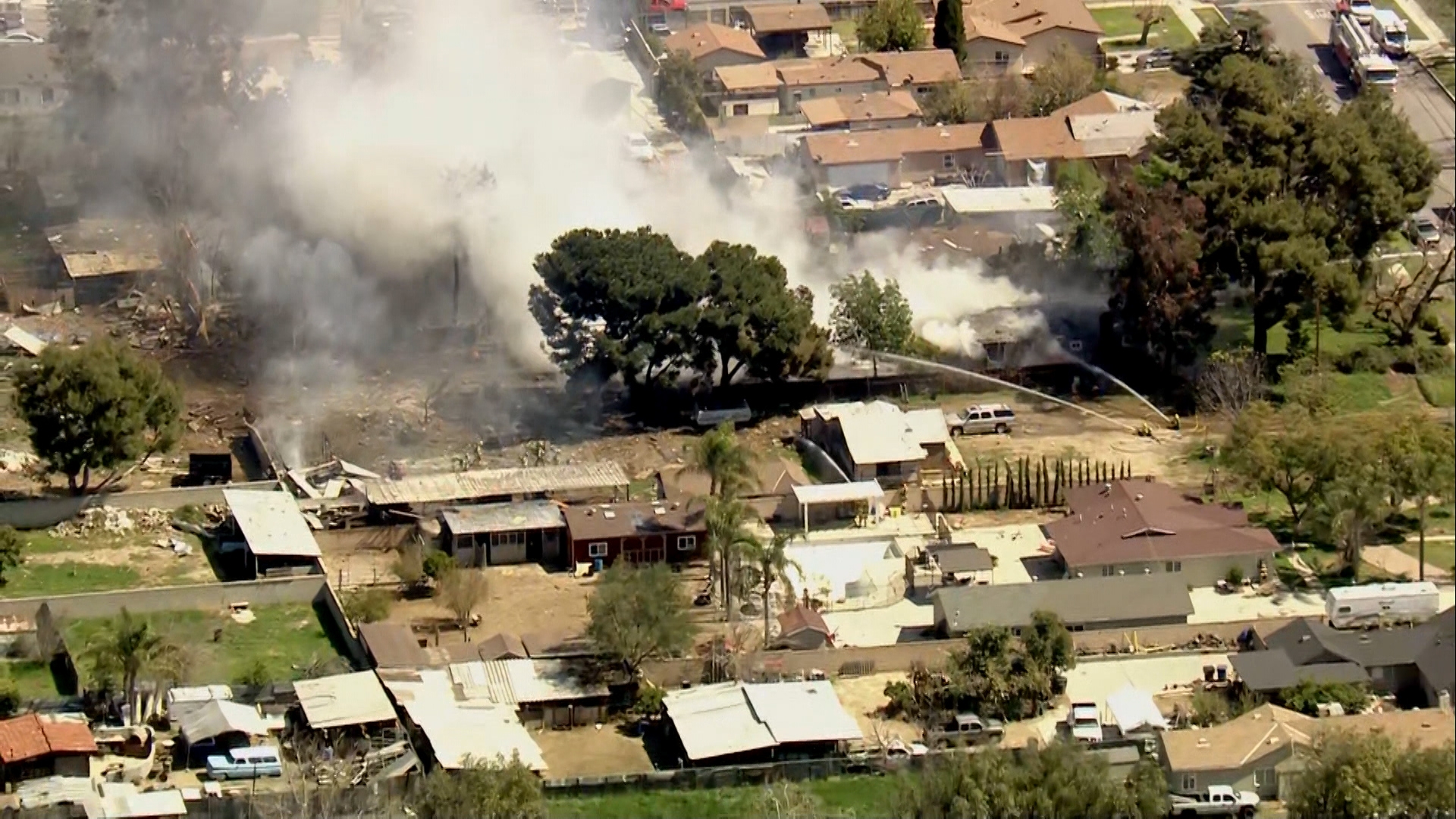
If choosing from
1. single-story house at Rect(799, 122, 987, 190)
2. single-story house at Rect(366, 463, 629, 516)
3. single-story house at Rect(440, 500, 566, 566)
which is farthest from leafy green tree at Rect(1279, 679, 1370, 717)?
single-story house at Rect(799, 122, 987, 190)

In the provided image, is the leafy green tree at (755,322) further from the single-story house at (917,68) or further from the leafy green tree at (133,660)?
the single-story house at (917,68)

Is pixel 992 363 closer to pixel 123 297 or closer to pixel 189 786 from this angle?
pixel 123 297

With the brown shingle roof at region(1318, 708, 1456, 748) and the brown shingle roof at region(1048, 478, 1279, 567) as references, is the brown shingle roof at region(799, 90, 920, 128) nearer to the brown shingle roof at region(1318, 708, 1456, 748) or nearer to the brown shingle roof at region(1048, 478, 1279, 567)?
the brown shingle roof at region(1048, 478, 1279, 567)

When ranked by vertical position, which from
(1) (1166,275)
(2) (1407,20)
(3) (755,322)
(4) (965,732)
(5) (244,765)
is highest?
(2) (1407,20)

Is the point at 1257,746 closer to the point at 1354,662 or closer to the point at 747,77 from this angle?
the point at 1354,662

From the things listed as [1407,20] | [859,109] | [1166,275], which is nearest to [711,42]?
[859,109]

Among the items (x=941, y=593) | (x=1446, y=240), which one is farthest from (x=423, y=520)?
(x=1446, y=240)

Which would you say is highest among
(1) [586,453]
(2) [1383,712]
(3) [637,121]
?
(3) [637,121]

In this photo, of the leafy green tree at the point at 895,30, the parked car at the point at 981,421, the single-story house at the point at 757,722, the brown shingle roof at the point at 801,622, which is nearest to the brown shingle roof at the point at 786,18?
the leafy green tree at the point at 895,30
